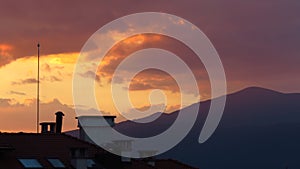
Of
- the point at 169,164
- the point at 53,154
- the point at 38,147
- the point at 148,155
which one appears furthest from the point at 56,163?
the point at 148,155

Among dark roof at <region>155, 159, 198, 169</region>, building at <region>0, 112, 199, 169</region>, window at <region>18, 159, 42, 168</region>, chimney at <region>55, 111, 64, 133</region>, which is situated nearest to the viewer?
window at <region>18, 159, 42, 168</region>

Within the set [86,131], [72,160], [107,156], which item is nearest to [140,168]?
[107,156]

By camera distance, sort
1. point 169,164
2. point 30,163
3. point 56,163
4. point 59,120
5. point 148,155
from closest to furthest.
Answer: point 30,163, point 56,163, point 169,164, point 59,120, point 148,155

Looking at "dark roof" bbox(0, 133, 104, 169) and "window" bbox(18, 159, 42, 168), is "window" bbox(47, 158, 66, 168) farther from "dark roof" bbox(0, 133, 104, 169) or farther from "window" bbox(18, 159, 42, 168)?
"window" bbox(18, 159, 42, 168)

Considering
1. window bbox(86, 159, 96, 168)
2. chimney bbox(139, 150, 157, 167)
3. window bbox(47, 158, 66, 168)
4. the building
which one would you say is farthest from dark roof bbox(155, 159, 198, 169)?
window bbox(47, 158, 66, 168)

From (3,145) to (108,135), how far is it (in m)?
20.2

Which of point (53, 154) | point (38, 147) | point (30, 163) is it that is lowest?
point (30, 163)

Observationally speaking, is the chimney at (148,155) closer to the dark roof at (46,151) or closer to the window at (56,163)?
the dark roof at (46,151)

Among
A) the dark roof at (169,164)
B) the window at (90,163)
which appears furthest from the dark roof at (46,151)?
the dark roof at (169,164)

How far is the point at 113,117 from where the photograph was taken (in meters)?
89.1

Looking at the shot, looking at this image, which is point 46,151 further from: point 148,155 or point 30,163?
point 148,155

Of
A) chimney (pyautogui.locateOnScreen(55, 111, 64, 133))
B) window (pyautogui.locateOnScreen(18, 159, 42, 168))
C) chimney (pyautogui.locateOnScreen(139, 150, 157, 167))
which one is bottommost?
window (pyautogui.locateOnScreen(18, 159, 42, 168))

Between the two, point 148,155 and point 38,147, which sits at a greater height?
point 148,155

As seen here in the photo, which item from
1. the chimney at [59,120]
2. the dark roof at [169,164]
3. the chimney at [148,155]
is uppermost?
the chimney at [59,120]
